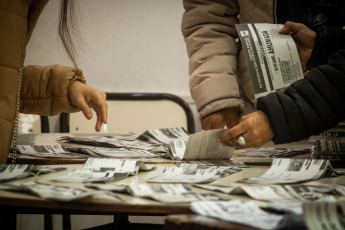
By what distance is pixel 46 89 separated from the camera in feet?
4.87

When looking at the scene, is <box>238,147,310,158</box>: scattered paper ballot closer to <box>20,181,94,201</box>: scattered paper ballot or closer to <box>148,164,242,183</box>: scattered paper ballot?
<box>148,164,242,183</box>: scattered paper ballot

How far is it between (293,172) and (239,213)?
15.3 inches

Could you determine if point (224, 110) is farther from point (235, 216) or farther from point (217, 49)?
point (235, 216)

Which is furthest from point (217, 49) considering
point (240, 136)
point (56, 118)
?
point (56, 118)

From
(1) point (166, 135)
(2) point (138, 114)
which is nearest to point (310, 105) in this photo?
(1) point (166, 135)

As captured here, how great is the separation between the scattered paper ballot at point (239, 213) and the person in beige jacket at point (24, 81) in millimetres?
595

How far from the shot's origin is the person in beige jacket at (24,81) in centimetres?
93

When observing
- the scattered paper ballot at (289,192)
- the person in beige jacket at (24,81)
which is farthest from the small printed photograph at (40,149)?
the scattered paper ballot at (289,192)

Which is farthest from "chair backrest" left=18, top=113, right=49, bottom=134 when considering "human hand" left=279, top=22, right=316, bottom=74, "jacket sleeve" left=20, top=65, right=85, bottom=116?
"human hand" left=279, top=22, right=316, bottom=74

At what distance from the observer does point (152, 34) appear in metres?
2.78

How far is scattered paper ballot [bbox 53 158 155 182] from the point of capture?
75 cm

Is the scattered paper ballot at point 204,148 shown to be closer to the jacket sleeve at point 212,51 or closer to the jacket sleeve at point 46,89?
the jacket sleeve at point 212,51

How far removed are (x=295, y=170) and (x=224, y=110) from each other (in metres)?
0.71

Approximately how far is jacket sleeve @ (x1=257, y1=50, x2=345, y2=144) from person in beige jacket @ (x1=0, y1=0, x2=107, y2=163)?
0.56 metres
